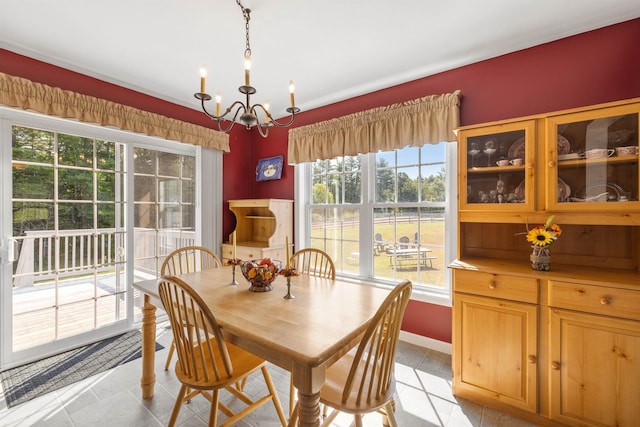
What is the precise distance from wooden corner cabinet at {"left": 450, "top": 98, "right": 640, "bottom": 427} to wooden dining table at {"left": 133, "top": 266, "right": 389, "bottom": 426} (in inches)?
31.8

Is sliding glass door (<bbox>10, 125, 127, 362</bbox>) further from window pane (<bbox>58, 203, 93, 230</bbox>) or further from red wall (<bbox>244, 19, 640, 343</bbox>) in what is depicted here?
red wall (<bbox>244, 19, 640, 343</bbox>)

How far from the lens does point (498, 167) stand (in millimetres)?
2064

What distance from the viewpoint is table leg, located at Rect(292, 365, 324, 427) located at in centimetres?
101

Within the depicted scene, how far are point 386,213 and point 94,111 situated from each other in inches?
115

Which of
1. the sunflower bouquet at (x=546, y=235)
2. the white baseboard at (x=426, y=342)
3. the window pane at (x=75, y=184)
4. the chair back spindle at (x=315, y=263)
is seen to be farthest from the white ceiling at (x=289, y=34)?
the white baseboard at (x=426, y=342)

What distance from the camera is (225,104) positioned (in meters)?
3.32

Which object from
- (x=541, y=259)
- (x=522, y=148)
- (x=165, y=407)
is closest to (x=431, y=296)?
(x=541, y=259)

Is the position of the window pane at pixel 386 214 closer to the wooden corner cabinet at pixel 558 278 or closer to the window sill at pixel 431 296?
the window sill at pixel 431 296

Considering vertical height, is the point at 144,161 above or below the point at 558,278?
above

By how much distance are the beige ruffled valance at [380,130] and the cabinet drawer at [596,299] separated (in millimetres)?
1355

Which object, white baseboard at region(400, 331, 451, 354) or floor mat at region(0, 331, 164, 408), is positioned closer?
floor mat at region(0, 331, 164, 408)

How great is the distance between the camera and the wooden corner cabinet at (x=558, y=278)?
60.4 inches

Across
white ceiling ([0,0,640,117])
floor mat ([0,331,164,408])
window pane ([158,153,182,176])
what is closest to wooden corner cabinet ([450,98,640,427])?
white ceiling ([0,0,640,117])

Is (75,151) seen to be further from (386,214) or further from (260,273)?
(386,214)
